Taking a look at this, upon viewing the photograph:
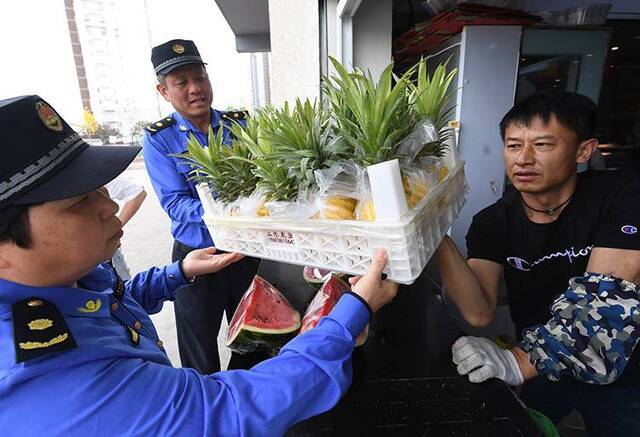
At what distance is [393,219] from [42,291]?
90cm

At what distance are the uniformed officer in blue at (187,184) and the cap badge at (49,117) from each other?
1509 millimetres

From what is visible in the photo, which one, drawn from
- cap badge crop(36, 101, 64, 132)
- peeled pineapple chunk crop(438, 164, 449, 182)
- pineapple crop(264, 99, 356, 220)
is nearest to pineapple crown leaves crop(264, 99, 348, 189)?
pineapple crop(264, 99, 356, 220)

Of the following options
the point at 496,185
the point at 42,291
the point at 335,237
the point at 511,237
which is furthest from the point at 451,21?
the point at 42,291

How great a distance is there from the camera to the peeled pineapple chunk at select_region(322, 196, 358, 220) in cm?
110

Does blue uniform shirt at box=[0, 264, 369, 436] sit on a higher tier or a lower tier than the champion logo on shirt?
higher

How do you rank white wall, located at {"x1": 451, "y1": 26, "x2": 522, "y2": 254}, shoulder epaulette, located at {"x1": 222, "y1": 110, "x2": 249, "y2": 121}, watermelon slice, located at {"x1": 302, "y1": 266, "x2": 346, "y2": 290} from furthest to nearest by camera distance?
white wall, located at {"x1": 451, "y1": 26, "x2": 522, "y2": 254}
shoulder epaulette, located at {"x1": 222, "y1": 110, "x2": 249, "y2": 121}
watermelon slice, located at {"x1": 302, "y1": 266, "x2": 346, "y2": 290}

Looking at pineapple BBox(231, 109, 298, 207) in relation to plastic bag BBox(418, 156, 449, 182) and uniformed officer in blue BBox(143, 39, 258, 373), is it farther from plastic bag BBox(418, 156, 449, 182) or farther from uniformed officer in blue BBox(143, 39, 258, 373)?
uniformed officer in blue BBox(143, 39, 258, 373)

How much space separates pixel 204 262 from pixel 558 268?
1.71 metres

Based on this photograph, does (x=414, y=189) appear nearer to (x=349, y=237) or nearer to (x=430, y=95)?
(x=349, y=237)

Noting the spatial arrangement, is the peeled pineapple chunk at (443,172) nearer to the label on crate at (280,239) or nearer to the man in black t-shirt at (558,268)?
the man in black t-shirt at (558,268)

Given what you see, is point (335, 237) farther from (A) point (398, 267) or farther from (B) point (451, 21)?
(B) point (451, 21)

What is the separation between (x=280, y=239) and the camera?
128 centimetres

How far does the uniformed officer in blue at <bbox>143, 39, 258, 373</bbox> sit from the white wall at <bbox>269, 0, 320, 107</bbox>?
5.76 ft

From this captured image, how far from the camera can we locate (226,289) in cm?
280
